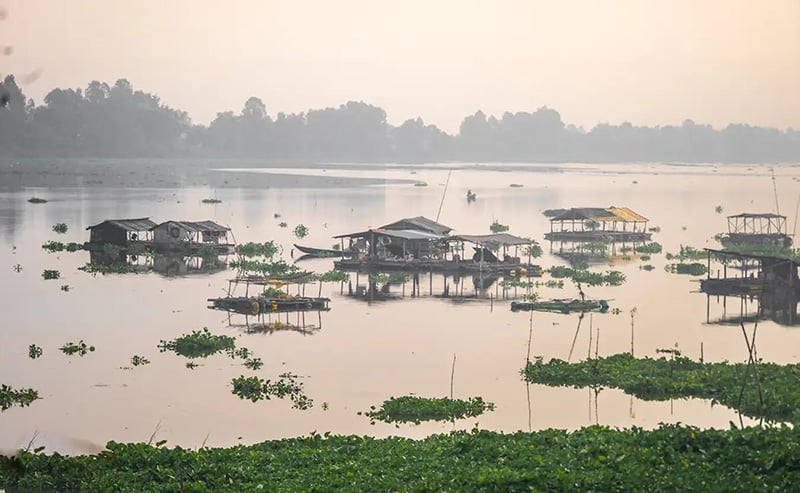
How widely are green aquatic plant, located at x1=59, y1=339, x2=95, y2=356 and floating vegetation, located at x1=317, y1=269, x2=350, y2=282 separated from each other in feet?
40.8

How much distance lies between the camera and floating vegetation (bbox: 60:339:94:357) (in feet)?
94.8

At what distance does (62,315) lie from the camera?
34406 millimetres

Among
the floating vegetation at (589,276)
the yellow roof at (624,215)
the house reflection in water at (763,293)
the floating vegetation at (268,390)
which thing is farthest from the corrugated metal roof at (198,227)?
the floating vegetation at (268,390)

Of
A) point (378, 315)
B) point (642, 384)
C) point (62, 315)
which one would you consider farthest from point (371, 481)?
point (62, 315)

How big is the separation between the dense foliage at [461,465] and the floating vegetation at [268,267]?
22541 millimetres

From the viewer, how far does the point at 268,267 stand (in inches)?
1690

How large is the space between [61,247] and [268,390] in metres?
30.1

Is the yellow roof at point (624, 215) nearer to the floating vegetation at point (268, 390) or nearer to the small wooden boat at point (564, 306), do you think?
the small wooden boat at point (564, 306)

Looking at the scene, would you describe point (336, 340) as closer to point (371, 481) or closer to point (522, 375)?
point (522, 375)

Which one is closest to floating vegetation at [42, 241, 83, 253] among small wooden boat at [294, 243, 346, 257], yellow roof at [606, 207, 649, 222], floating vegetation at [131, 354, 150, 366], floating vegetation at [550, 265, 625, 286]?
small wooden boat at [294, 243, 346, 257]

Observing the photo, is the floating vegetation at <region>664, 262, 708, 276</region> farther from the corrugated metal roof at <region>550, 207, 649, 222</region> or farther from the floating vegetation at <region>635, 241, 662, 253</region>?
the corrugated metal roof at <region>550, 207, 649, 222</region>

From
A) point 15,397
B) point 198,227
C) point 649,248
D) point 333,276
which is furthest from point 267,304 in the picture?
point 649,248

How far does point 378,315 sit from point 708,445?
18.8 metres

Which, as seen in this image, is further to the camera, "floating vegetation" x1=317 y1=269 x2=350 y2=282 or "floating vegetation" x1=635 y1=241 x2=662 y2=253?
"floating vegetation" x1=635 y1=241 x2=662 y2=253
